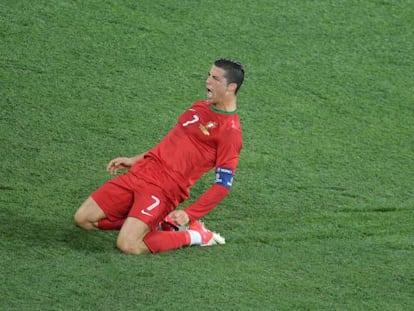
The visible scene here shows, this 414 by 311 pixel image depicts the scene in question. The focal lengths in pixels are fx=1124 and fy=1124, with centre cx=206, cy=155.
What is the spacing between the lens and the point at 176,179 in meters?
7.24

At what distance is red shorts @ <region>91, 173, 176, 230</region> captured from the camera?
7152mm

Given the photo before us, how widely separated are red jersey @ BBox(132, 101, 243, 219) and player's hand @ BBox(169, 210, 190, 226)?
346 mm

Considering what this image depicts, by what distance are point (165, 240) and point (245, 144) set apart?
6.39 feet

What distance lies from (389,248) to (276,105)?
240 cm

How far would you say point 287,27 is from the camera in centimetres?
1042

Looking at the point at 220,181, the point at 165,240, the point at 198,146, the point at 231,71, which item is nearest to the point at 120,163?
the point at 198,146

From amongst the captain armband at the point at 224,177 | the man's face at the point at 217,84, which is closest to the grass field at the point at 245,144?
the captain armband at the point at 224,177

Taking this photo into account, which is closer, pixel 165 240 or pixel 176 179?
pixel 165 240

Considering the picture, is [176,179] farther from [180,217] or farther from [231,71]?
[231,71]

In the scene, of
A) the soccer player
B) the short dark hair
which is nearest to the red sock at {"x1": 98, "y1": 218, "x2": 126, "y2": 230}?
the soccer player

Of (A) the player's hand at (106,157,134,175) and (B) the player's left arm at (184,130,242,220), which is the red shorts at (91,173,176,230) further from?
(B) the player's left arm at (184,130,242,220)

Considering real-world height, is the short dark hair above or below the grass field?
above

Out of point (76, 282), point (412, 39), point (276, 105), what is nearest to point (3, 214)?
point (76, 282)

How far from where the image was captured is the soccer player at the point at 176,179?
7.07 m
